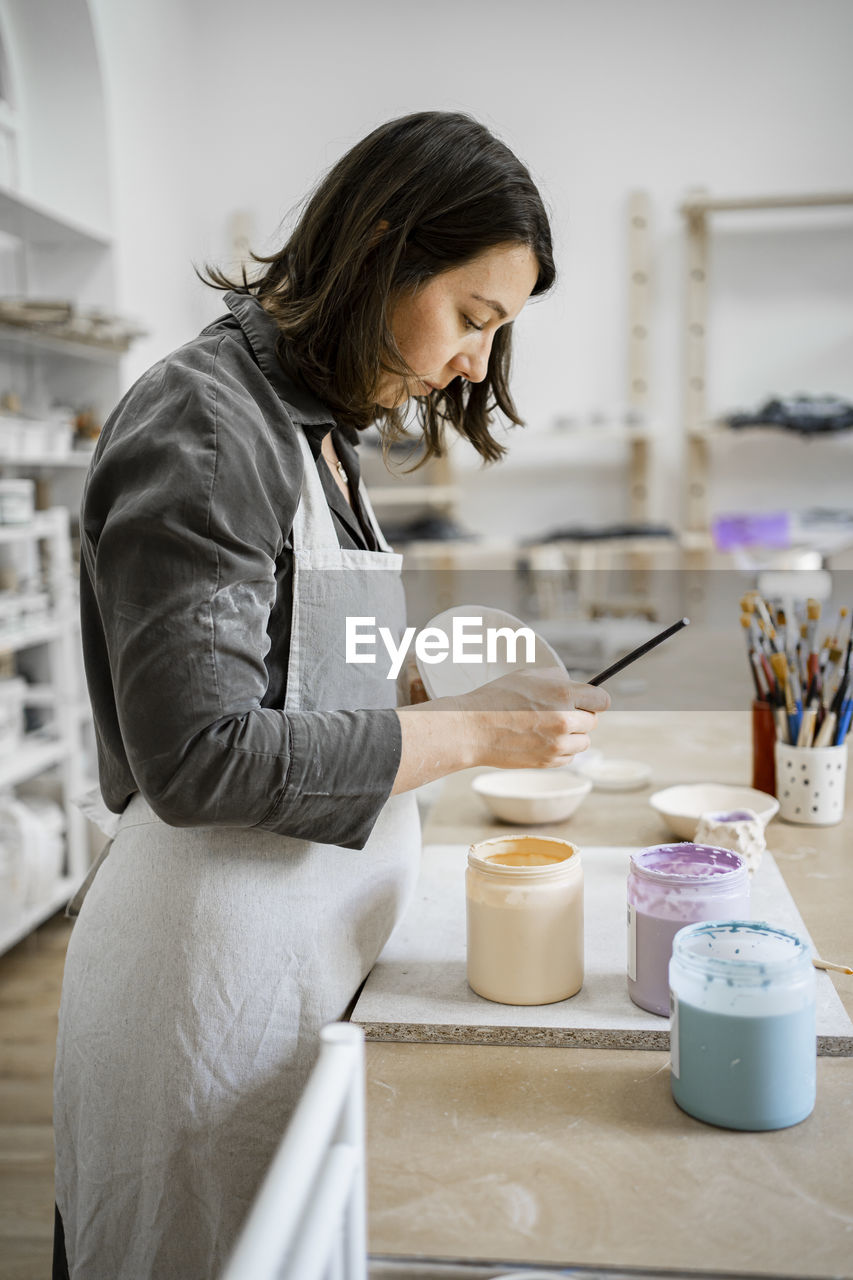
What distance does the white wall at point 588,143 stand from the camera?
13.5ft

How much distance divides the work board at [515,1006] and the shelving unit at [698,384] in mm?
3280

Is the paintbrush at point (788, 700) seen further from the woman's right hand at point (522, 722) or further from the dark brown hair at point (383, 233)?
the dark brown hair at point (383, 233)

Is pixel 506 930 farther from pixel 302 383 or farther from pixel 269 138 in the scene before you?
pixel 269 138

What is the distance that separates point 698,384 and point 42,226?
8.13 feet

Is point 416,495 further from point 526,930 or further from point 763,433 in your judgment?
point 526,930

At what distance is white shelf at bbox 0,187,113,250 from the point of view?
307 cm

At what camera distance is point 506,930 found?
904 mm

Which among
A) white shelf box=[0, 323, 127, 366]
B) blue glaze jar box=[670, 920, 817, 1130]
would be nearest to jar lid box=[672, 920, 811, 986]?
blue glaze jar box=[670, 920, 817, 1130]

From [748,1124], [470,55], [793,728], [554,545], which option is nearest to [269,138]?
[470,55]

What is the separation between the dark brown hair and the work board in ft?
1.72

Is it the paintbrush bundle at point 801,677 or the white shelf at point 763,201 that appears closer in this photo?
the paintbrush bundle at point 801,677

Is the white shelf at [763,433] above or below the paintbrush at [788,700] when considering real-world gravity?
above

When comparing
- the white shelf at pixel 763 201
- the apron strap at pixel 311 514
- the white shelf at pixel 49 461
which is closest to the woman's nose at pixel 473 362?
the apron strap at pixel 311 514

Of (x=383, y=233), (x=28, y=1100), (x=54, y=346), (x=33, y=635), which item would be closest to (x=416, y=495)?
(x=54, y=346)
